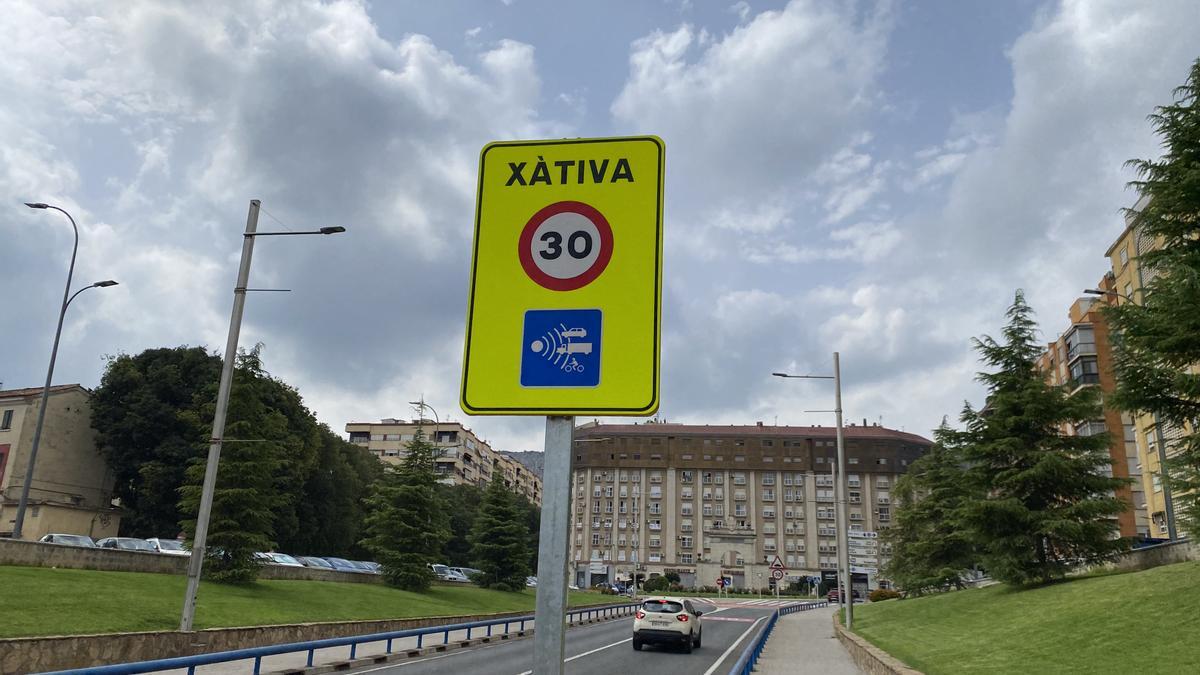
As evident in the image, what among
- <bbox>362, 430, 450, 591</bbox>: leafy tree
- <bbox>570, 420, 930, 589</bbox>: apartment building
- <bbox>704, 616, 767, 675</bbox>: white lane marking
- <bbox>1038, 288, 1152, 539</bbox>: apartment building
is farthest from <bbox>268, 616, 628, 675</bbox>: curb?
<bbox>570, 420, 930, 589</bbox>: apartment building

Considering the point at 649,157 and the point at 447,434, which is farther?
the point at 447,434

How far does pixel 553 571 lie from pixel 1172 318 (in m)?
20.3

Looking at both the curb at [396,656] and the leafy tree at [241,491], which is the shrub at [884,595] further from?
the leafy tree at [241,491]

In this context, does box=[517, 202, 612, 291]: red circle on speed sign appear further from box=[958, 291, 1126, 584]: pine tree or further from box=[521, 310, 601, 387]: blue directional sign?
box=[958, 291, 1126, 584]: pine tree

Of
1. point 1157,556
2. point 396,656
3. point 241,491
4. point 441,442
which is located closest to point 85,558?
point 241,491

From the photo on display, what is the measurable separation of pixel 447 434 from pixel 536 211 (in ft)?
414

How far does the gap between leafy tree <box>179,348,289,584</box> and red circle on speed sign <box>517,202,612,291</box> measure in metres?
30.1

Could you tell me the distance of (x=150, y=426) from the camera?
5150 cm

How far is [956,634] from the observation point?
2327cm

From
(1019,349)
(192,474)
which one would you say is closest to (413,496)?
(192,474)

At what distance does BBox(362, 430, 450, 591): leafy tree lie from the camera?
44875 mm

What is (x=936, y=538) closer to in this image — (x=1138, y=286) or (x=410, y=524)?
(x=1138, y=286)

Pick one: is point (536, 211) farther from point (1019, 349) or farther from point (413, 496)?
point (413, 496)

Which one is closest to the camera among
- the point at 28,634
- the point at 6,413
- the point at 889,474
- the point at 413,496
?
the point at 28,634
